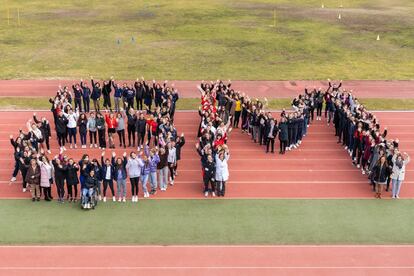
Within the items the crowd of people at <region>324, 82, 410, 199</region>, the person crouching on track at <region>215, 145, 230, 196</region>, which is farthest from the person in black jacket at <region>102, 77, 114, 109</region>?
the crowd of people at <region>324, 82, 410, 199</region>

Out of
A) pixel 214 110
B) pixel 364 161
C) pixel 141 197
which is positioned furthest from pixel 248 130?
pixel 141 197

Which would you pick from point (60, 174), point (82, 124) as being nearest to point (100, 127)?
point (82, 124)

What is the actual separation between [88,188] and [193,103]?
10.9 metres

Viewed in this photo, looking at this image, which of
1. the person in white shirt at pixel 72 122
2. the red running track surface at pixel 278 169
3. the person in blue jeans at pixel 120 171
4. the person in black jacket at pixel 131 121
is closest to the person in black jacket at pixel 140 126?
the person in black jacket at pixel 131 121

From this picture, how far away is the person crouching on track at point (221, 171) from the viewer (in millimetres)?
14941

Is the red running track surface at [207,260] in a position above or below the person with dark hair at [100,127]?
below

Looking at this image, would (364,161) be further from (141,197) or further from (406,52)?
(406,52)

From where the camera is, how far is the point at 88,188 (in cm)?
1430

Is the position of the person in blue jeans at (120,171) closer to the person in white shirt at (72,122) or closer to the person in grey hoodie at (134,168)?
the person in grey hoodie at (134,168)

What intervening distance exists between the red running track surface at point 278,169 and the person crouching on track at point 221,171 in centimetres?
31

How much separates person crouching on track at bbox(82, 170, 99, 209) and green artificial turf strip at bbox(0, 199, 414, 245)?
11.4 inches

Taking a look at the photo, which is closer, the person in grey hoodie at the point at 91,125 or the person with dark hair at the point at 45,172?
the person with dark hair at the point at 45,172

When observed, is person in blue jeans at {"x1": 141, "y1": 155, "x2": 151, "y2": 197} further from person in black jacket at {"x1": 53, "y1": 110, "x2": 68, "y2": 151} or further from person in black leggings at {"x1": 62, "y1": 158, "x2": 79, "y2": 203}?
person in black jacket at {"x1": 53, "y1": 110, "x2": 68, "y2": 151}

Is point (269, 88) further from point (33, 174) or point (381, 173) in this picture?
point (33, 174)
